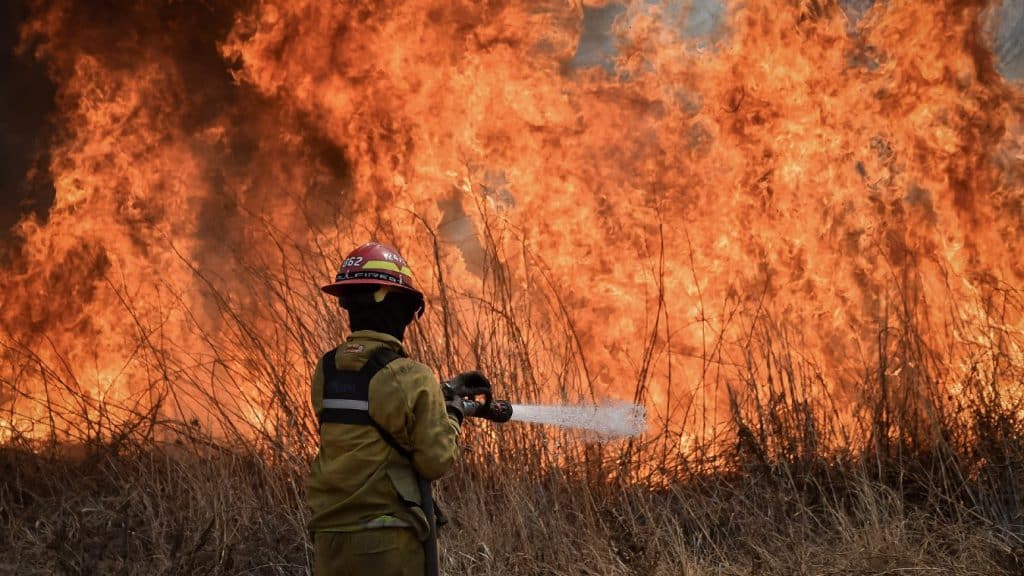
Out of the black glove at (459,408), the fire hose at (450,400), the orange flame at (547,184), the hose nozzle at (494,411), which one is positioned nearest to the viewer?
the fire hose at (450,400)

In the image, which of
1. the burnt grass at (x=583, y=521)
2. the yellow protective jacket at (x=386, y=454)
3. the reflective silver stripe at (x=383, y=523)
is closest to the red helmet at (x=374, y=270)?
the yellow protective jacket at (x=386, y=454)

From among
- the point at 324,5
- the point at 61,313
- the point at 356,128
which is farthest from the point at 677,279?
the point at 61,313

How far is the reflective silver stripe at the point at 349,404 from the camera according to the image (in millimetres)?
3385

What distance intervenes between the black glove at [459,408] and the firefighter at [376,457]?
78 millimetres

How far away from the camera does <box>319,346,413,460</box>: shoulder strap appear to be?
11.1ft

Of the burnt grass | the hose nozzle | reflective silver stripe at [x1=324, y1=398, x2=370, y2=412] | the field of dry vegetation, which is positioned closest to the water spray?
the field of dry vegetation

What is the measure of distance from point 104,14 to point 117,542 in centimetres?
538

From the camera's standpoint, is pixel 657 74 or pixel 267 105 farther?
pixel 267 105

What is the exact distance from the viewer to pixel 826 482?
6246 millimetres

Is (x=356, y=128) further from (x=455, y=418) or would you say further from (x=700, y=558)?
(x=455, y=418)

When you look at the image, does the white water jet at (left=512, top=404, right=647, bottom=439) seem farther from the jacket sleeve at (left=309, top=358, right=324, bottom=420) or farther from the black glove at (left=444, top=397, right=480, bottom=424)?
the jacket sleeve at (left=309, top=358, right=324, bottom=420)

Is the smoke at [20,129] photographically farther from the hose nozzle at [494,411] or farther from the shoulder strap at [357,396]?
the hose nozzle at [494,411]

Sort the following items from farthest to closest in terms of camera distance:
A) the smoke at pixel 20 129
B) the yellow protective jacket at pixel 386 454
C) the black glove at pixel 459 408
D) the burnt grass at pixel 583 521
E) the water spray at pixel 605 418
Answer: the smoke at pixel 20 129
the water spray at pixel 605 418
the burnt grass at pixel 583 521
the black glove at pixel 459 408
the yellow protective jacket at pixel 386 454

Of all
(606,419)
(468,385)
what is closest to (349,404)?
(468,385)
